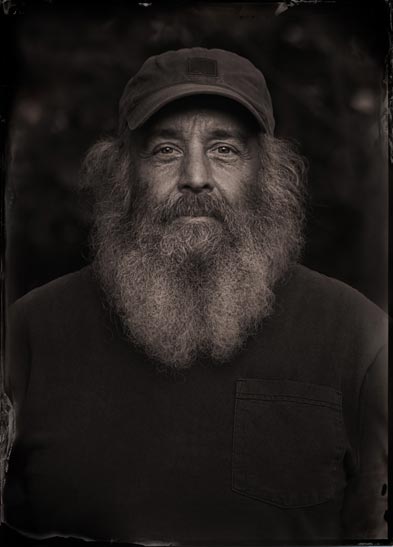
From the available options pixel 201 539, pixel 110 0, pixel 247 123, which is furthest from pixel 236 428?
pixel 110 0

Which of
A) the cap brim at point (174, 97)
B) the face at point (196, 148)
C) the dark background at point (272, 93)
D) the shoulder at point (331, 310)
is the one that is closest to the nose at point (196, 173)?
the face at point (196, 148)

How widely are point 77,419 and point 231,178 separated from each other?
3.13ft

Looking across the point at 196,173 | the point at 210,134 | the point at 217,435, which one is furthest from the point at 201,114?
the point at 217,435

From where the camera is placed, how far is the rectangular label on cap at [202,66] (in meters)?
2.21

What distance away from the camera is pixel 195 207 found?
2.19 m

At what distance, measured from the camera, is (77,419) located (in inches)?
88.4

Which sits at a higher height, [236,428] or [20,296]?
[20,296]

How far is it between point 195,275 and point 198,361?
290mm

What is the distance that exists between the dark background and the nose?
1.05 feet

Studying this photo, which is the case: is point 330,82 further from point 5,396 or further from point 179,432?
point 5,396

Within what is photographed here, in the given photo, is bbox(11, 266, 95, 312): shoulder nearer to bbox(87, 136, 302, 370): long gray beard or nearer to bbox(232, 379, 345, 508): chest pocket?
bbox(87, 136, 302, 370): long gray beard

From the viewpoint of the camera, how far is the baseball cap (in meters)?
2.16

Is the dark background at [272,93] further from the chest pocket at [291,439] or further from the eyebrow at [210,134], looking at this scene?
the chest pocket at [291,439]

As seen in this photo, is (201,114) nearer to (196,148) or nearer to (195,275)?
(196,148)
